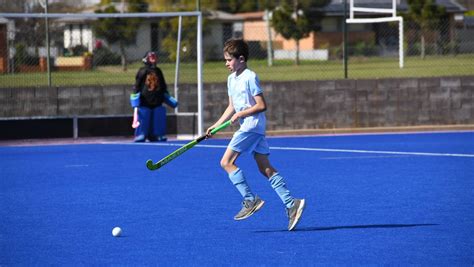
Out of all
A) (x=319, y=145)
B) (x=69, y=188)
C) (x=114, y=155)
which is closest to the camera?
(x=69, y=188)

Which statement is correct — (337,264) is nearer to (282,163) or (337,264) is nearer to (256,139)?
(256,139)

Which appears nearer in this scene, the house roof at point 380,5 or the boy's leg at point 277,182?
the boy's leg at point 277,182

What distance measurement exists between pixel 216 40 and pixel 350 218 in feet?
69.5

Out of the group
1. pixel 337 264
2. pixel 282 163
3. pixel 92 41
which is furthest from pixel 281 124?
pixel 337 264

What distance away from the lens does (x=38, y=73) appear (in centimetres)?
2261

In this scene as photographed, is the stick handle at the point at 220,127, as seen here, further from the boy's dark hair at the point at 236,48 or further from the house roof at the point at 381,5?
the house roof at the point at 381,5

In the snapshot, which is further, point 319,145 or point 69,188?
point 319,145

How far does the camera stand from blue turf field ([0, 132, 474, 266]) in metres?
8.55

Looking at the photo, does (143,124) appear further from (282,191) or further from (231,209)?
(282,191)

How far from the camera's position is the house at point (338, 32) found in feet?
105

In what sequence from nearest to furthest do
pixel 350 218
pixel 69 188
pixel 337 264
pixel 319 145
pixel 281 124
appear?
pixel 337 264 → pixel 350 218 → pixel 69 188 → pixel 319 145 → pixel 281 124

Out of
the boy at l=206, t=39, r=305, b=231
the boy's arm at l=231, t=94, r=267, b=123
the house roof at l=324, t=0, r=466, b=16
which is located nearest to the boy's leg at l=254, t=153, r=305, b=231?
the boy at l=206, t=39, r=305, b=231

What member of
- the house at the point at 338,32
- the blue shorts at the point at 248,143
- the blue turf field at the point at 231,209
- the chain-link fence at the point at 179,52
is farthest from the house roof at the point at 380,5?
the blue shorts at the point at 248,143

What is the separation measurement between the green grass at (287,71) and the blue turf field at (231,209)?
4227mm
